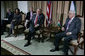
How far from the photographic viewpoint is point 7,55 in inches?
85.7

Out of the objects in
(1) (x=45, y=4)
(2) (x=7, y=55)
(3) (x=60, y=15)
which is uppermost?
(1) (x=45, y=4)

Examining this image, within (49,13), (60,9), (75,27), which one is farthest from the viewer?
(49,13)

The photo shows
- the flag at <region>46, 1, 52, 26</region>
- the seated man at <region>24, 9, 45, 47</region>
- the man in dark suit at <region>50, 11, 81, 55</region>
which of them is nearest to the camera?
the man in dark suit at <region>50, 11, 81, 55</region>

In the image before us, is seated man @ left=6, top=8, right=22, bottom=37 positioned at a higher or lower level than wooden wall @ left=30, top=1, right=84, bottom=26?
lower

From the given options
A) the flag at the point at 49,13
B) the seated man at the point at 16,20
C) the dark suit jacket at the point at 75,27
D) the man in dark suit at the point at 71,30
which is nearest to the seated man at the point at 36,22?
the flag at the point at 49,13

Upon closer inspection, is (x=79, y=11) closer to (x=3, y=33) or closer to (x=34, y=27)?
(x=34, y=27)

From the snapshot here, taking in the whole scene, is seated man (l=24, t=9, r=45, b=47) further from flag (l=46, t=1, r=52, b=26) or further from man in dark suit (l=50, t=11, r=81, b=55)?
man in dark suit (l=50, t=11, r=81, b=55)

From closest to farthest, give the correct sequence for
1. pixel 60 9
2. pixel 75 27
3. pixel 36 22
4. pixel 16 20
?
pixel 75 27
pixel 36 22
pixel 60 9
pixel 16 20

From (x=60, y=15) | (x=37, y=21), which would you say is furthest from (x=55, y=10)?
(x=37, y=21)

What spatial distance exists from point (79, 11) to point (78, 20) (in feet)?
2.34

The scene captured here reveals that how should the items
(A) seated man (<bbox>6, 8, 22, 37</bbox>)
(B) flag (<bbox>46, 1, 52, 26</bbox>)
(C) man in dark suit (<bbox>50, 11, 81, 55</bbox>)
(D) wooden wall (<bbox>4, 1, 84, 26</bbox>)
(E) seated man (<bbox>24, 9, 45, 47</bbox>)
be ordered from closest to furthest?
(C) man in dark suit (<bbox>50, 11, 81, 55</bbox>) < (D) wooden wall (<bbox>4, 1, 84, 26</bbox>) < (E) seated man (<bbox>24, 9, 45, 47</bbox>) < (B) flag (<bbox>46, 1, 52, 26</bbox>) < (A) seated man (<bbox>6, 8, 22, 37</bbox>)

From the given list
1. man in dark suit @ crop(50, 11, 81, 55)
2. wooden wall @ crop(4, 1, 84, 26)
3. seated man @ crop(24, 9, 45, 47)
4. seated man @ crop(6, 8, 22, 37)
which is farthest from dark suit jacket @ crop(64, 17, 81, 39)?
seated man @ crop(6, 8, 22, 37)

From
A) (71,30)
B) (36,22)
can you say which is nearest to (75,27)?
(71,30)

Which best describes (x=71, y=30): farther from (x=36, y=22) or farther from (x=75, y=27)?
(x=36, y=22)
